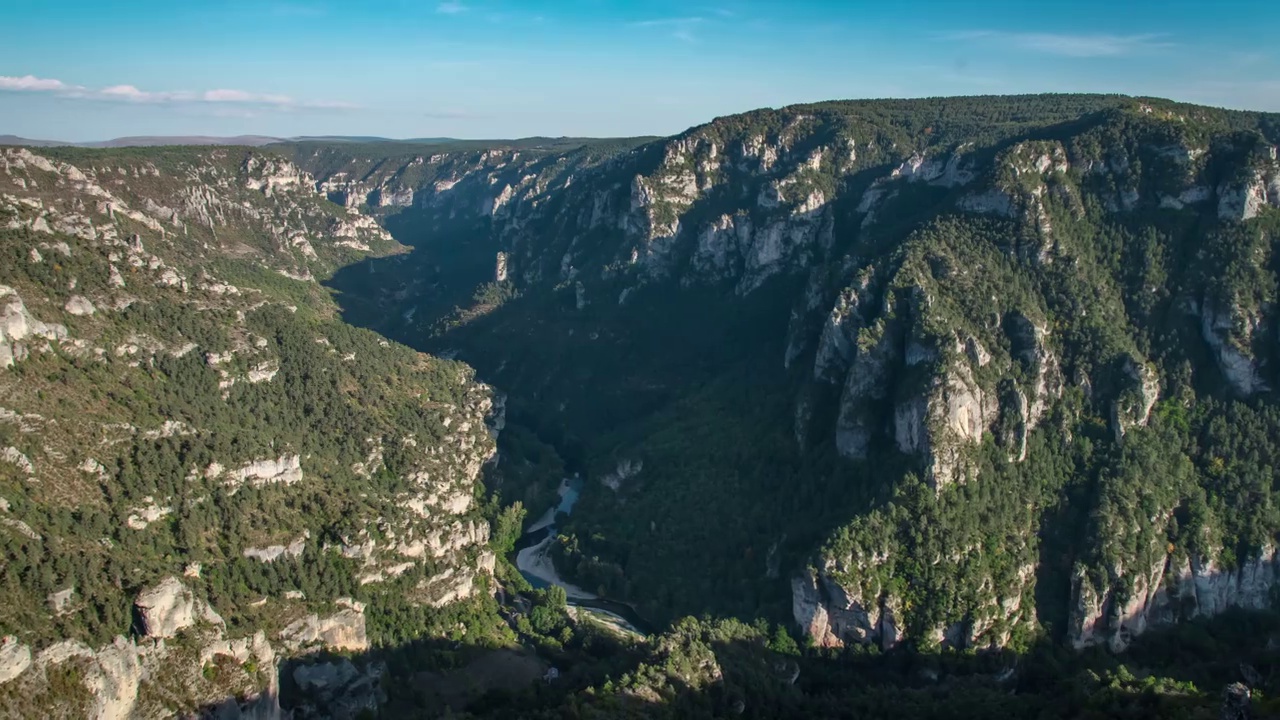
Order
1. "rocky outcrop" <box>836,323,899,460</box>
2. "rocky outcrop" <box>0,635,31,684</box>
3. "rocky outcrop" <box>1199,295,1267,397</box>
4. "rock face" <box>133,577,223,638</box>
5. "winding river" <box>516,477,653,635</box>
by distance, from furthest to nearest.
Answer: "rocky outcrop" <box>836,323,899,460</box> < "rocky outcrop" <box>1199,295,1267,397</box> < "winding river" <box>516,477,653,635</box> < "rock face" <box>133,577,223,638</box> < "rocky outcrop" <box>0,635,31,684</box>

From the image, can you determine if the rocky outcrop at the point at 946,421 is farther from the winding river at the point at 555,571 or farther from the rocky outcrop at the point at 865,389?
the winding river at the point at 555,571

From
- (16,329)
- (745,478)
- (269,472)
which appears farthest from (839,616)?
(16,329)

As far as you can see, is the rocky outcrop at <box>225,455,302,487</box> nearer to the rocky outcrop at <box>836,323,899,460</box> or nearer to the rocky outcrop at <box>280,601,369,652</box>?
the rocky outcrop at <box>280,601,369,652</box>

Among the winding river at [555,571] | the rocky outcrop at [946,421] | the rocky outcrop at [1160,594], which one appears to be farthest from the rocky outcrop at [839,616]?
the winding river at [555,571]

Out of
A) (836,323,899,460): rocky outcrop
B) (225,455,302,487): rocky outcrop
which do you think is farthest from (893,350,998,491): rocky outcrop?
(225,455,302,487): rocky outcrop

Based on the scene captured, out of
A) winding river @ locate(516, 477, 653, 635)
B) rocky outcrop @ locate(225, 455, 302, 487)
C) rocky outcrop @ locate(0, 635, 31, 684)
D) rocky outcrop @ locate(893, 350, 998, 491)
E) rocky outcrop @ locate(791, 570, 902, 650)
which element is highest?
rocky outcrop @ locate(893, 350, 998, 491)

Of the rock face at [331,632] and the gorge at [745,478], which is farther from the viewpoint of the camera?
the rock face at [331,632]

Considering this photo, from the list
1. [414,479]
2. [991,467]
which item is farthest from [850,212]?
[414,479]
